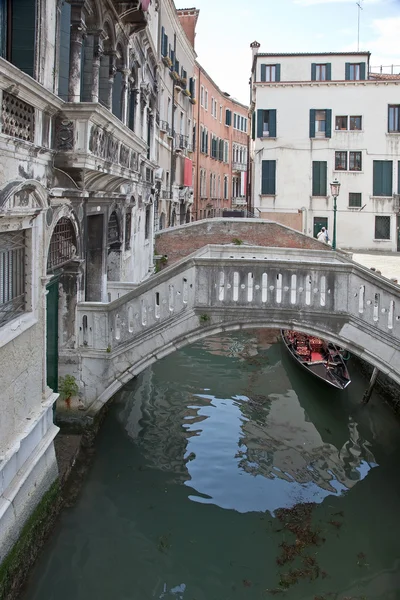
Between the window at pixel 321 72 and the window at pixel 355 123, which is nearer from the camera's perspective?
the window at pixel 355 123

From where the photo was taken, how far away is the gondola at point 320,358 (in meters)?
13.5

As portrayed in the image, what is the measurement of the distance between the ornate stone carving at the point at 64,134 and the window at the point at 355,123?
22831 mm

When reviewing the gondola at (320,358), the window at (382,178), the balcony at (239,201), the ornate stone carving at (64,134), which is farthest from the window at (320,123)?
the ornate stone carving at (64,134)

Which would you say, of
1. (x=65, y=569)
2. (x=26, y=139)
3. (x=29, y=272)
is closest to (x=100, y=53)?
(x=26, y=139)

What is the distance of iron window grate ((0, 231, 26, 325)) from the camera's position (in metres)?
6.23

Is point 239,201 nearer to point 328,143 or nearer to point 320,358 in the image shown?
point 328,143

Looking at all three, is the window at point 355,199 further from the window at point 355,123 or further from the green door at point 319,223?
the window at point 355,123

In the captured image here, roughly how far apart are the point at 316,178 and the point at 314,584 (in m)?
23.7

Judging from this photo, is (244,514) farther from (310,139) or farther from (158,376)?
(310,139)

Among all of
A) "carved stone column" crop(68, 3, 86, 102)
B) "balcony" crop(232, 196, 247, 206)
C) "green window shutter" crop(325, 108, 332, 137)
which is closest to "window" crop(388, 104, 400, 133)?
"green window shutter" crop(325, 108, 332, 137)

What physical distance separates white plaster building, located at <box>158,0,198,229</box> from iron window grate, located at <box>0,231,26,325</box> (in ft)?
44.0

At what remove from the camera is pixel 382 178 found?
2838 cm

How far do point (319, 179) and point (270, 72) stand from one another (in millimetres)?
5224

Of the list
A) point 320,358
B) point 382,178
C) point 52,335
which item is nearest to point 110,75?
point 52,335
